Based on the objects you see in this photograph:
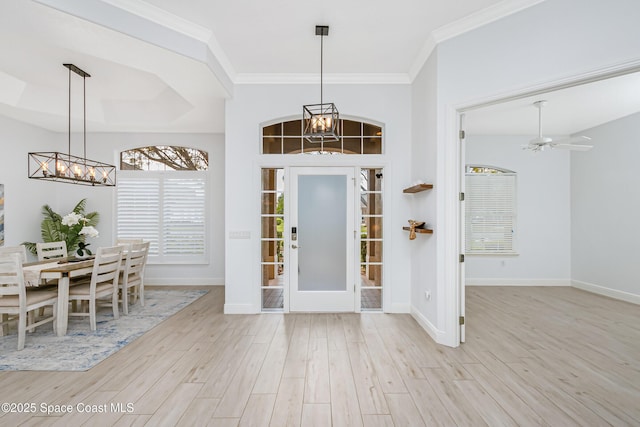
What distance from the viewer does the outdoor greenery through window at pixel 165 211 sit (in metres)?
6.16

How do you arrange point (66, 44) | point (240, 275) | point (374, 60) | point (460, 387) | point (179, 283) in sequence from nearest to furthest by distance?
point (460, 387) < point (66, 44) < point (374, 60) < point (240, 275) < point (179, 283)

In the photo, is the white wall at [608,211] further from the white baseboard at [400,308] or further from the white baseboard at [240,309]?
the white baseboard at [240,309]

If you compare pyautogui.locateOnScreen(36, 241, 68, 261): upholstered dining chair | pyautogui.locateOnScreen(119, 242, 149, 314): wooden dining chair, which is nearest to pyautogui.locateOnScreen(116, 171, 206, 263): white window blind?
pyautogui.locateOnScreen(36, 241, 68, 261): upholstered dining chair

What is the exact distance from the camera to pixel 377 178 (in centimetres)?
452

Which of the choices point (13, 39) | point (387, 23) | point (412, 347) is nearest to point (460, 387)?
point (412, 347)

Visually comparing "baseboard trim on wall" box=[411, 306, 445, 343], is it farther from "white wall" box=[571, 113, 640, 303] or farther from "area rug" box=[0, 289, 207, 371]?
"white wall" box=[571, 113, 640, 303]

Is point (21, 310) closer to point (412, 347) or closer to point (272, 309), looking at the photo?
point (272, 309)

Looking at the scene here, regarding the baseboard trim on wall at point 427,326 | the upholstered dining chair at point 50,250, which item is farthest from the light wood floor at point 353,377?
the upholstered dining chair at point 50,250

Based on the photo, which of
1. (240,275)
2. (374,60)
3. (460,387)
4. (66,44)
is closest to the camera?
(460,387)

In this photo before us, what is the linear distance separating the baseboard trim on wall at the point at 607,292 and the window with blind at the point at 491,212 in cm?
125

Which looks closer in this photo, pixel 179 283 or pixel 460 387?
pixel 460 387

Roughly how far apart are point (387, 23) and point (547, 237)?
533 centimetres

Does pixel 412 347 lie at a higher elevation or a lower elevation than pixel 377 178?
lower

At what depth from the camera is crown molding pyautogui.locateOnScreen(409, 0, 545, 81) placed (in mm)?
2924
